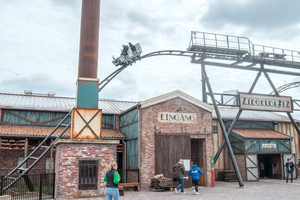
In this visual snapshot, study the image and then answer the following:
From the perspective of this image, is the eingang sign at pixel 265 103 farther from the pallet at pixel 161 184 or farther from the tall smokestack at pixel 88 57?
the tall smokestack at pixel 88 57

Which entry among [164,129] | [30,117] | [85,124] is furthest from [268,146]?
[30,117]

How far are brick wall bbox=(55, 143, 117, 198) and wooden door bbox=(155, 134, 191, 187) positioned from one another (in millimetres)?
4042

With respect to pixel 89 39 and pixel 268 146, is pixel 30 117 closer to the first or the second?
pixel 89 39

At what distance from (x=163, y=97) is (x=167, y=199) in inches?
263

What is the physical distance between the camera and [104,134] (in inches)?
766

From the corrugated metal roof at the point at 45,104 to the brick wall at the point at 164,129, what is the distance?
Result: 518cm

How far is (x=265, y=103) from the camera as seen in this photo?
18875 mm

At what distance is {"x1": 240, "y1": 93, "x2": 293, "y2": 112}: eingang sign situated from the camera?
18141 millimetres

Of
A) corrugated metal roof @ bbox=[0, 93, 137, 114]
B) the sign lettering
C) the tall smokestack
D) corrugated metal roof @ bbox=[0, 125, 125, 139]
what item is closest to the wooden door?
corrugated metal roof @ bbox=[0, 125, 125, 139]

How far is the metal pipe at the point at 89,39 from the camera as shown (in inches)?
561

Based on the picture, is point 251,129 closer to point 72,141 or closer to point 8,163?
point 72,141

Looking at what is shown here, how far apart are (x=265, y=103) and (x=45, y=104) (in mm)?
15616

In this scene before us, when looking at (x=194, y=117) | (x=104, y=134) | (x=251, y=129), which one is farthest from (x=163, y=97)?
(x=251, y=129)

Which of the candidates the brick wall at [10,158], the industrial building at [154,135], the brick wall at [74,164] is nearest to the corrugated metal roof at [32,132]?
the industrial building at [154,135]
